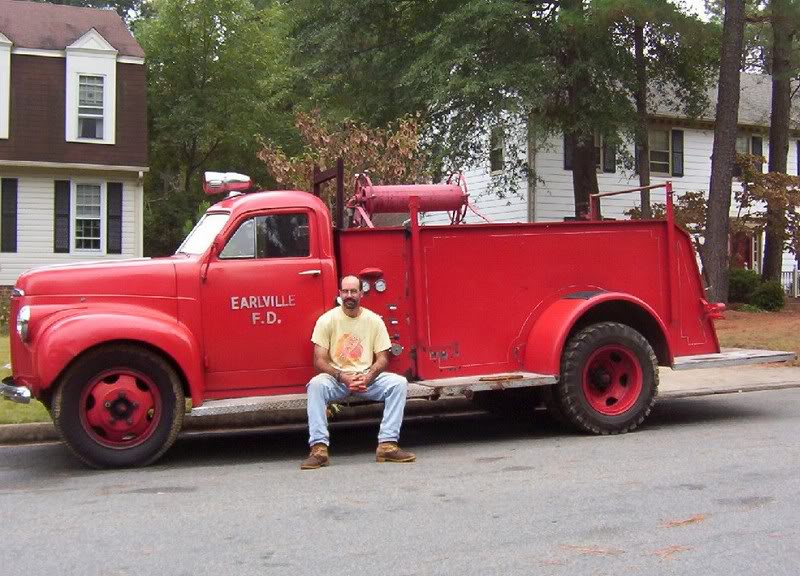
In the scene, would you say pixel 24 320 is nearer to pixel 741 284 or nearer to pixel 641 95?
pixel 641 95

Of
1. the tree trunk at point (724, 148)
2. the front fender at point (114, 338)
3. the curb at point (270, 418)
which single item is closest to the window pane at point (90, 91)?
the tree trunk at point (724, 148)

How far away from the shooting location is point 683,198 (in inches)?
1004

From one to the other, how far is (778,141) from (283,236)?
2185cm

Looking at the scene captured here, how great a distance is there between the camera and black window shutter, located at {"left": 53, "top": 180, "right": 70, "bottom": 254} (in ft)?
81.6

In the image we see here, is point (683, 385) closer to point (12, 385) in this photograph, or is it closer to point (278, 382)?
point (278, 382)

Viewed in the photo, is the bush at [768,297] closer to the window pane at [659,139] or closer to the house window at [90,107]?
the window pane at [659,139]

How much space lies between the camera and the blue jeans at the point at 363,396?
25.6 ft

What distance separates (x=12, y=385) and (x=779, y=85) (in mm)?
24155

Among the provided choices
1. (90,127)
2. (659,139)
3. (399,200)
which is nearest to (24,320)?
(399,200)

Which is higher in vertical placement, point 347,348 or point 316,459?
point 347,348

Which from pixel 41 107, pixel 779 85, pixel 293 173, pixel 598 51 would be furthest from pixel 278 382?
pixel 779 85

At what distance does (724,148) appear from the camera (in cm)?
2134

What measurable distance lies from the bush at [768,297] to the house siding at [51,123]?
1607cm

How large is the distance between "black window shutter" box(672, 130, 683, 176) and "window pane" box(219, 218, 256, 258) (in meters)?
25.4
